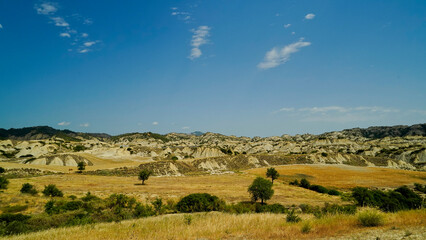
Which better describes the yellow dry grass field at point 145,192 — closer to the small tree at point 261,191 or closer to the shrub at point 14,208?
the shrub at point 14,208

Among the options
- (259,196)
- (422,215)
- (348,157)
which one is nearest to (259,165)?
(348,157)

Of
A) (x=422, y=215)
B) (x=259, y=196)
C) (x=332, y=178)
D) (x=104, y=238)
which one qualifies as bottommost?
(x=332, y=178)

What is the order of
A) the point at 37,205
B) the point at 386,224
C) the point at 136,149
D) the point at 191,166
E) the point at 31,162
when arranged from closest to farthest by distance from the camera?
the point at 386,224, the point at 37,205, the point at 31,162, the point at 191,166, the point at 136,149

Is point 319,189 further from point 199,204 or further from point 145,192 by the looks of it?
point 145,192

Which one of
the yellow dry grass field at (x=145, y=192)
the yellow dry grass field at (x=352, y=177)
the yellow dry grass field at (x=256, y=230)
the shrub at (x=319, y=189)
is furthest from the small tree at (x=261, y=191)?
the yellow dry grass field at (x=352, y=177)

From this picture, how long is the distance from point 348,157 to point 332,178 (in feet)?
166

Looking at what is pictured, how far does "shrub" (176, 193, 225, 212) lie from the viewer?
80.7ft

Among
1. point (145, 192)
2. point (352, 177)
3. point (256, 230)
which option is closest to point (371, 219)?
point (256, 230)

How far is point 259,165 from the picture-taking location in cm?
10844

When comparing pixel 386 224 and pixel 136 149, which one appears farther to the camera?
pixel 136 149

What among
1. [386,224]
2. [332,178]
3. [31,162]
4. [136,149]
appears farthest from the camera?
[136,149]

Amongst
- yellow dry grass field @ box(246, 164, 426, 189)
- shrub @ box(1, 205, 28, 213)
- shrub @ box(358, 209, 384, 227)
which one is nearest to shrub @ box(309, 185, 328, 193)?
yellow dry grass field @ box(246, 164, 426, 189)

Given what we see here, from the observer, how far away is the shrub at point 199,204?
2461cm

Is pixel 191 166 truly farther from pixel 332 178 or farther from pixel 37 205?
pixel 37 205
